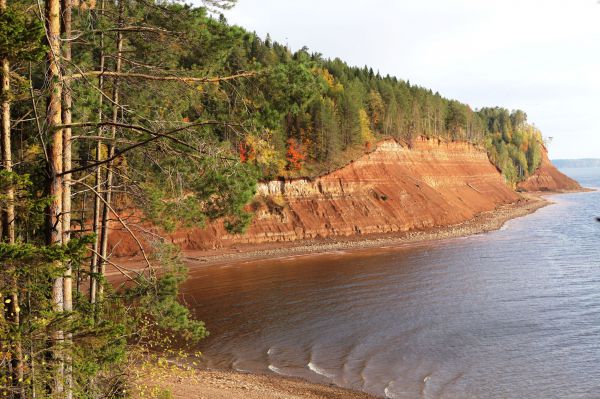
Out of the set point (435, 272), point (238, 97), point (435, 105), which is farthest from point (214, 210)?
point (435, 105)

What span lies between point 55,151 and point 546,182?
175993 millimetres

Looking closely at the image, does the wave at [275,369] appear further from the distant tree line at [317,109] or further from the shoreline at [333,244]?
the shoreline at [333,244]

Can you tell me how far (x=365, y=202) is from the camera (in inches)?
2469

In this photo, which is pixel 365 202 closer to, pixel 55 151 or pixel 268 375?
pixel 268 375

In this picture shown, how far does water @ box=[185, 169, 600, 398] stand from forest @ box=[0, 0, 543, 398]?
9791 millimetres

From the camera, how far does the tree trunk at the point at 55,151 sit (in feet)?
23.5

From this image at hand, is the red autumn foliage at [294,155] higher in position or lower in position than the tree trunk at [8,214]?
higher

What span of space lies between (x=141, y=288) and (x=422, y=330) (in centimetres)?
1661

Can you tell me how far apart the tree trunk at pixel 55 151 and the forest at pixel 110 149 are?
22mm

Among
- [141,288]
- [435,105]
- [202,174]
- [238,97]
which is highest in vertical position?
[435,105]

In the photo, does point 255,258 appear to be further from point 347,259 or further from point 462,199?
point 462,199

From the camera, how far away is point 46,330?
6492 millimetres

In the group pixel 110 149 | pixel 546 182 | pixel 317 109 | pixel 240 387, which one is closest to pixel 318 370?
pixel 240 387

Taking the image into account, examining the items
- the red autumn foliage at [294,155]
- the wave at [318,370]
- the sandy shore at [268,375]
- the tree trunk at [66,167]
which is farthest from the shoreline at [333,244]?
the tree trunk at [66,167]
